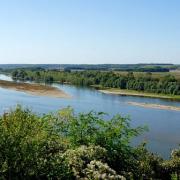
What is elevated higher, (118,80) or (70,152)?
(70,152)

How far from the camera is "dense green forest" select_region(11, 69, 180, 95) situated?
103 metres

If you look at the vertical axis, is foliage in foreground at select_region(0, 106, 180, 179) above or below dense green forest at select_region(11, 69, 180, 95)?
above

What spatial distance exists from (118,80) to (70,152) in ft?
327

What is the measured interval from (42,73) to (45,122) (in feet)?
428

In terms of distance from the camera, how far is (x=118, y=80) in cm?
11431

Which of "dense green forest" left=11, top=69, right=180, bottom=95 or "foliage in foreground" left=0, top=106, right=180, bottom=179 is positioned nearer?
"foliage in foreground" left=0, top=106, right=180, bottom=179

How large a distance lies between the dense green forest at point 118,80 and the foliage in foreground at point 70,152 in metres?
80.5

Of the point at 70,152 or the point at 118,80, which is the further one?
the point at 118,80

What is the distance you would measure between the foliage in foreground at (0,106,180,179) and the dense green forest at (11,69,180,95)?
264 ft

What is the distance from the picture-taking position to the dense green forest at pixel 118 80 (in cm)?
10300

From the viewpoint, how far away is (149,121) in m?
54.2

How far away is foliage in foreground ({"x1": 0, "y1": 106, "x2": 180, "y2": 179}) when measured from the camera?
41.8 ft

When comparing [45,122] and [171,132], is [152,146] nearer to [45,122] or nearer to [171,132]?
[171,132]

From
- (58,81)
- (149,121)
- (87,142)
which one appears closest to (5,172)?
(87,142)
